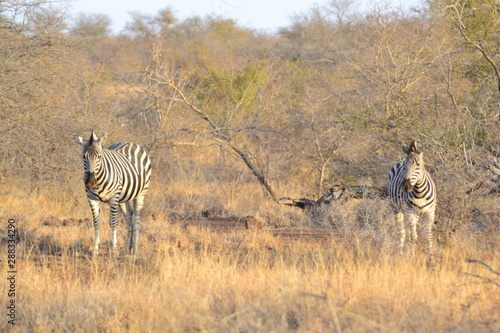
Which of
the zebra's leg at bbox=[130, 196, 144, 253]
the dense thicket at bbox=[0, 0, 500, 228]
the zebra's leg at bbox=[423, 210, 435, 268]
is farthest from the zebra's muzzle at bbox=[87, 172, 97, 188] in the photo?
the zebra's leg at bbox=[423, 210, 435, 268]

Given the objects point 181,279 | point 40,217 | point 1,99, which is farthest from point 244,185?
point 181,279

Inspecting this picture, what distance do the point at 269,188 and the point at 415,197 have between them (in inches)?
186

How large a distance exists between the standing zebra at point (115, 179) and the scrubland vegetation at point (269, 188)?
40 cm

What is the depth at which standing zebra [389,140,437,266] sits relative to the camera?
6656 millimetres

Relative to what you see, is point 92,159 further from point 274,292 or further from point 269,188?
point 269,188

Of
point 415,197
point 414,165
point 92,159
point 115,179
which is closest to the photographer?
point 414,165

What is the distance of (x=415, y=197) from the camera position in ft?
22.5

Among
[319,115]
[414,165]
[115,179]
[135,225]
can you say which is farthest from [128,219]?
[319,115]

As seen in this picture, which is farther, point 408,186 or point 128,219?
point 128,219

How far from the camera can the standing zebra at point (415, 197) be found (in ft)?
21.8

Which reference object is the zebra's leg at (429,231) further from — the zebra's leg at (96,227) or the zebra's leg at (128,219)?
the zebra's leg at (96,227)

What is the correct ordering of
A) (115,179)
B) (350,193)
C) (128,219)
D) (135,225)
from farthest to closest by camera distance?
(350,193), (128,219), (135,225), (115,179)

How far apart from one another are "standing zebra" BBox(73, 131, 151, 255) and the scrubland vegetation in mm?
401

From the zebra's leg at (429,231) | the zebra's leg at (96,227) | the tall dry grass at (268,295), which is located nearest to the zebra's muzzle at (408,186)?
the zebra's leg at (429,231)
